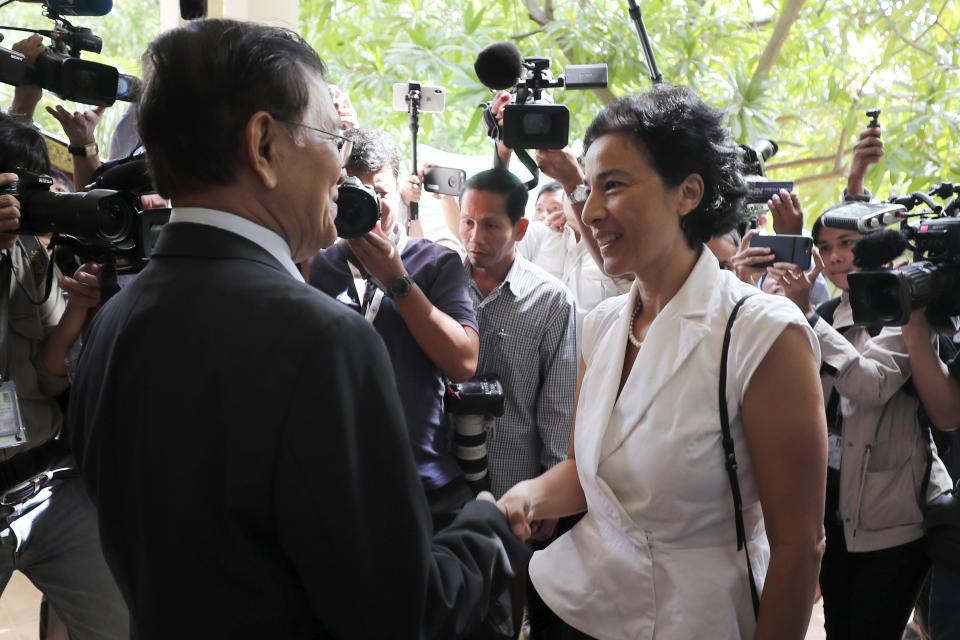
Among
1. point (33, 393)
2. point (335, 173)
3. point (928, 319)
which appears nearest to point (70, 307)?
point (33, 393)

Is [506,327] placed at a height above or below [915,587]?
above

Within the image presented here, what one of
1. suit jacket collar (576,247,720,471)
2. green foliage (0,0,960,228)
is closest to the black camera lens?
suit jacket collar (576,247,720,471)

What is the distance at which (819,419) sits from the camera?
3.93 ft

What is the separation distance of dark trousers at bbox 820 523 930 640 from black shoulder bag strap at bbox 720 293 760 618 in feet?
3.19

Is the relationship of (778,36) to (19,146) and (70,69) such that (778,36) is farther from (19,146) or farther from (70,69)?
(19,146)

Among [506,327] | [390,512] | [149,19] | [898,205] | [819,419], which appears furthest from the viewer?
[149,19]

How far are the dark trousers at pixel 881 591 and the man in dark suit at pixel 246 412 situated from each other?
5.03ft

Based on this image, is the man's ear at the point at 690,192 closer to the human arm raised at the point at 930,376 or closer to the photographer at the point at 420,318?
the photographer at the point at 420,318

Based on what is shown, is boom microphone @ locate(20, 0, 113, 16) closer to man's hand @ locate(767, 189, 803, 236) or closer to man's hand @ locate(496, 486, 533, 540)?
man's hand @ locate(496, 486, 533, 540)

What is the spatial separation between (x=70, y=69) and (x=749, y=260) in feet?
5.90

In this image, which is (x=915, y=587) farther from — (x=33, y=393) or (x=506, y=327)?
(x=33, y=393)

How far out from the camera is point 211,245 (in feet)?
2.82

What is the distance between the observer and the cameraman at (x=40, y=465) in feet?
6.57

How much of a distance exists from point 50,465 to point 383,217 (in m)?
1.12
